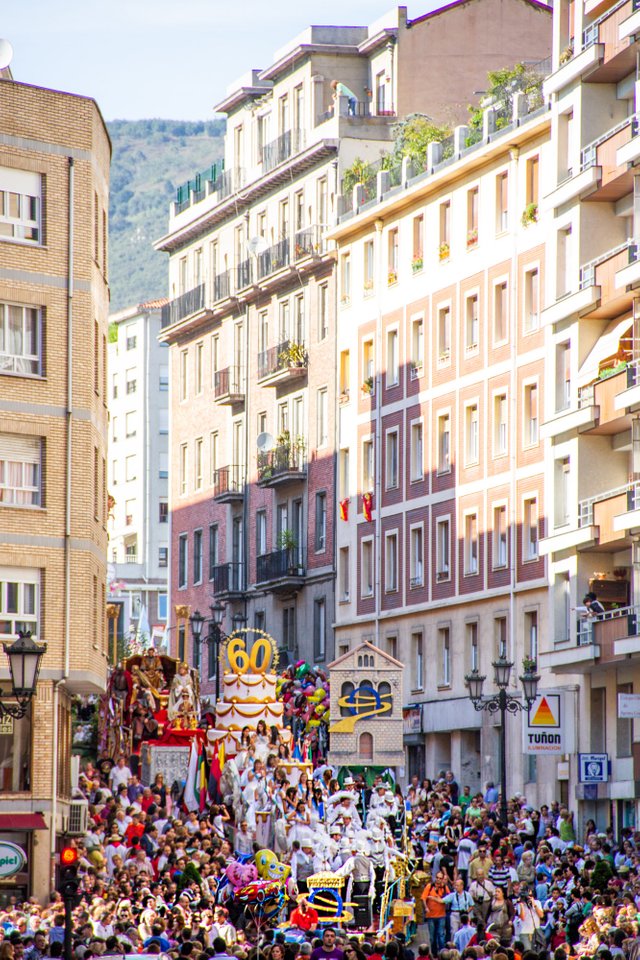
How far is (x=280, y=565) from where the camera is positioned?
289ft

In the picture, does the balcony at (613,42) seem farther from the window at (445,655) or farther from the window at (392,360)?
the window at (445,655)

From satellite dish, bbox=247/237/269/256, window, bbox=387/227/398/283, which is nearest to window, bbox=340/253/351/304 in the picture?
window, bbox=387/227/398/283

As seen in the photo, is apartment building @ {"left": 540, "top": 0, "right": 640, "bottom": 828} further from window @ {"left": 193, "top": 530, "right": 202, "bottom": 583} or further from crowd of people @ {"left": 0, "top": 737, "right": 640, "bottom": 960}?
window @ {"left": 193, "top": 530, "right": 202, "bottom": 583}

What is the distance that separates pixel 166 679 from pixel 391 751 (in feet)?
23.5

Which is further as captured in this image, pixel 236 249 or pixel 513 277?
pixel 236 249

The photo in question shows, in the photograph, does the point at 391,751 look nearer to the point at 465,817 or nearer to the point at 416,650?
the point at 465,817

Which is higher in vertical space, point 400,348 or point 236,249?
point 236,249

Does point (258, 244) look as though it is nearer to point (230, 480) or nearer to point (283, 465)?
point (283, 465)

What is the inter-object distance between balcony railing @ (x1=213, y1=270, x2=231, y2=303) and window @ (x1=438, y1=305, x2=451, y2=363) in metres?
18.0

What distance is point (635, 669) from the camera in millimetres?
60781

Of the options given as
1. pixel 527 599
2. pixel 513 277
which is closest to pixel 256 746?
pixel 527 599

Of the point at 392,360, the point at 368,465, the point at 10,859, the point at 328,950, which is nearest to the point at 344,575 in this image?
the point at 368,465

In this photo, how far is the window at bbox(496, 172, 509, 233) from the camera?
7299 cm

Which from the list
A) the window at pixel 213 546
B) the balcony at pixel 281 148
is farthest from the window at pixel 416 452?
the window at pixel 213 546
